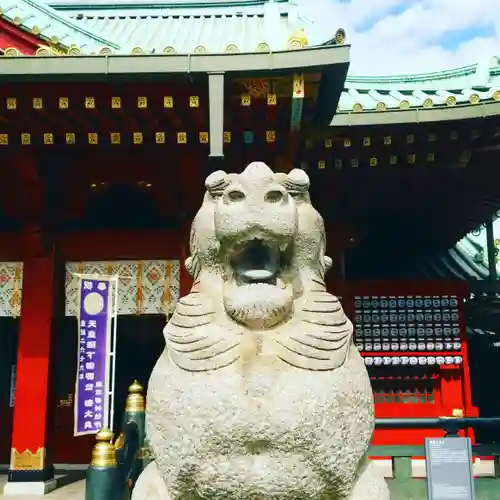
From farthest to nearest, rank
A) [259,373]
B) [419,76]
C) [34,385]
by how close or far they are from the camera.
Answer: [419,76] → [34,385] → [259,373]

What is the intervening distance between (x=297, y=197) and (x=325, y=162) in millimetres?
3889

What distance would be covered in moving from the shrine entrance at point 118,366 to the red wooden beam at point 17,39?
11.6 ft

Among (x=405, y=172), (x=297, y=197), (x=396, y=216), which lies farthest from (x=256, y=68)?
(x=396, y=216)

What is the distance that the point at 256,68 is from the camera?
4.84 meters

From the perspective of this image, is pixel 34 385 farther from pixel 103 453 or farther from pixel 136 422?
pixel 103 453

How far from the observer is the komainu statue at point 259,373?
2082mm

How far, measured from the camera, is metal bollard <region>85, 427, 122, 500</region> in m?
3.57

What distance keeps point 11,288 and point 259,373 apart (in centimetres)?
547

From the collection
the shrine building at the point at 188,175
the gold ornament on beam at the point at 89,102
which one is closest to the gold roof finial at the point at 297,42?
the shrine building at the point at 188,175

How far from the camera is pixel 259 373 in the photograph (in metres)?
2.14

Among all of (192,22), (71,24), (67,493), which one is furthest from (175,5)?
(67,493)

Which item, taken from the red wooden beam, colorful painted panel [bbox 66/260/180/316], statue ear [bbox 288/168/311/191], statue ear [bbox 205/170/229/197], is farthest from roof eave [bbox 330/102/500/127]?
statue ear [bbox 205/170/229/197]

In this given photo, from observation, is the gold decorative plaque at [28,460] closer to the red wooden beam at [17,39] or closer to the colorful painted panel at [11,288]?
the colorful painted panel at [11,288]

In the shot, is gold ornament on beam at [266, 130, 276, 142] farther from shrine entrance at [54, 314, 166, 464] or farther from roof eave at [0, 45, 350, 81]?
shrine entrance at [54, 314, 166, 464]
